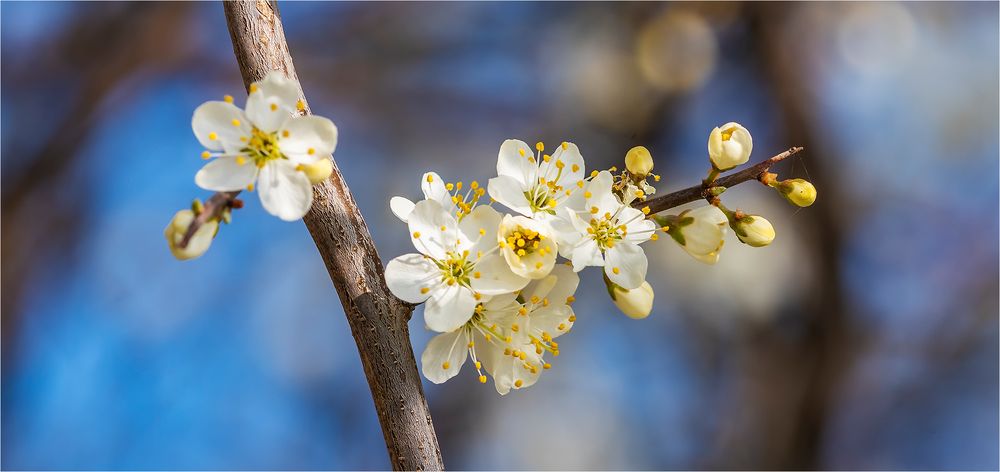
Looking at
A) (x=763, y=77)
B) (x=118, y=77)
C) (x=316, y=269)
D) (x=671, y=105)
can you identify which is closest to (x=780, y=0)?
(x=763, y=77)

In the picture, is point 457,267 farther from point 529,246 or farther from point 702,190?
point 702,190

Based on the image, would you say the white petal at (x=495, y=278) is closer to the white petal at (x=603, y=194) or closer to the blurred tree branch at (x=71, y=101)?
the white petal at (x=603, y=194)

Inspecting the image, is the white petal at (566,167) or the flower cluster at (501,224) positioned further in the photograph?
the white petal at (566,167)

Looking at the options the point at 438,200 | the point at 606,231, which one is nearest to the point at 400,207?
the point at 438,200

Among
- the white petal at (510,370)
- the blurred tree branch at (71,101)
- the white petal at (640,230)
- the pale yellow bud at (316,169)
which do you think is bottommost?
the white petal at (510,370)

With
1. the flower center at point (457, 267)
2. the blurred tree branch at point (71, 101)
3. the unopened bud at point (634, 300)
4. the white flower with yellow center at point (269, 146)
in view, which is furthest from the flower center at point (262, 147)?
the blurred tree branch at point (71, 101)

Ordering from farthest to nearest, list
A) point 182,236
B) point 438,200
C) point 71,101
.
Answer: point 71,101 < point 438,200 < point 182,236

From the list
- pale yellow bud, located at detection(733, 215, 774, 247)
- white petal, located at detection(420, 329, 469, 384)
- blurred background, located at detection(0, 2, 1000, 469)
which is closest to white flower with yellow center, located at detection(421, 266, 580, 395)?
white petal, located at detection(420, 329, 469, 384)

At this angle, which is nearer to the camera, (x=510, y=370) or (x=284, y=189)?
(x=284, y=189)
